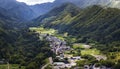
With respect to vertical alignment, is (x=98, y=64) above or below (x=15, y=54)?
below

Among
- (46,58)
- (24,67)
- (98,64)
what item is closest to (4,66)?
(24,67)

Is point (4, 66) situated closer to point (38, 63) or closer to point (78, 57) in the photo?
point (38, 63)

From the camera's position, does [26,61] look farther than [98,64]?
Yes

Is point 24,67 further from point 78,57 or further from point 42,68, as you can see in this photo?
point 78,57

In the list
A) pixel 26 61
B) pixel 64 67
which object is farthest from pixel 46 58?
pixel 64 67

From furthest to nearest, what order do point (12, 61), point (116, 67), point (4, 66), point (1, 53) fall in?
point (1, 53) → point (12, 61) → point (4, 66) → point (116, 67)

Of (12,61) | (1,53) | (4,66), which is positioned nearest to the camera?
(4,66)

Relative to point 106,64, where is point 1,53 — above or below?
→ above

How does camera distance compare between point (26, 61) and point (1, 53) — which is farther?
point (1, 53)

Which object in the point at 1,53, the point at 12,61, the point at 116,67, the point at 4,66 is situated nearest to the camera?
the point at 116,67
